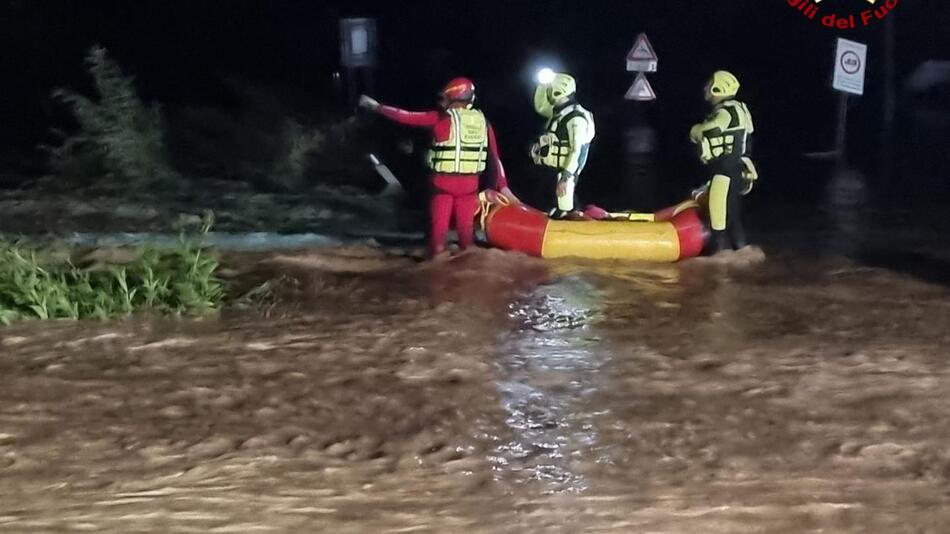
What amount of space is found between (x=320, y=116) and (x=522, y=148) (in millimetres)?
3079

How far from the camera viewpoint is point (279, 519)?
4426 millimetres

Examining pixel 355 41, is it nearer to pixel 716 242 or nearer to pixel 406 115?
pixel 406 115

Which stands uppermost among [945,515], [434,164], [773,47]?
[773,47]

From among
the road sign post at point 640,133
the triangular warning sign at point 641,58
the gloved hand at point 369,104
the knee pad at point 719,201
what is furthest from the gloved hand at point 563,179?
the triangular warning sign at point 641,58

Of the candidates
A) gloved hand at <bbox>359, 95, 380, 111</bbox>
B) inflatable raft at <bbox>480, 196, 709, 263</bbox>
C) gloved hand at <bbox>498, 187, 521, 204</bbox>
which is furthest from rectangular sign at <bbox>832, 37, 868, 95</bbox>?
gloved hand at <bbox>359, 95, 380, 111</bbox>

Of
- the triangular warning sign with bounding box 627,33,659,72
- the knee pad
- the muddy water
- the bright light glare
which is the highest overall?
the triangular warning sign with bounding box 627,33,659,72

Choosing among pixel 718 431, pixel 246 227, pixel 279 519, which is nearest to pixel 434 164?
pixel 246 227

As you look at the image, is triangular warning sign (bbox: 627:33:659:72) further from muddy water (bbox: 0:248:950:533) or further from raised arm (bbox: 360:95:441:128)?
muddy water (bbox: 0:248:950:533)

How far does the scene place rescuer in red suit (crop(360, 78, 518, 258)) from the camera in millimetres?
8664

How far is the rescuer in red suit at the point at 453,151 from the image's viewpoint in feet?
28.4

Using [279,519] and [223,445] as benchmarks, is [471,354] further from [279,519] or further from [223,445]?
[279,519]

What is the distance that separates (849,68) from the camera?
40.4 feet

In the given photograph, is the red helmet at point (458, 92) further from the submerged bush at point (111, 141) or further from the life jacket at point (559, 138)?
the submerged bush at point (111, 141)

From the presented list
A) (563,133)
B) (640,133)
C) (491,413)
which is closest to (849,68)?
(640,133)
